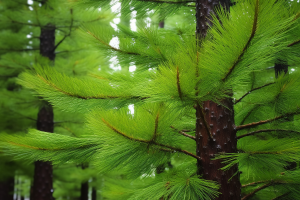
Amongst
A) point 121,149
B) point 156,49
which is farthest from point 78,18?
point 121,149

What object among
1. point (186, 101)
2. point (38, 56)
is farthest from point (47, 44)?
point (186, 101)

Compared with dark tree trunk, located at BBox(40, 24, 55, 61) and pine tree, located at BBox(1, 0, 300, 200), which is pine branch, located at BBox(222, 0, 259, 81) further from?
dark tree trunk, located at BBox(40, 24, 55, 61)

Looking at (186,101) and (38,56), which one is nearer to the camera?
(186,101)

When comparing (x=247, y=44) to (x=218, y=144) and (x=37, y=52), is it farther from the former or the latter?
(x=37, y=52)

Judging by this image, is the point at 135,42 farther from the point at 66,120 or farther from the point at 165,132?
the point at 66,120

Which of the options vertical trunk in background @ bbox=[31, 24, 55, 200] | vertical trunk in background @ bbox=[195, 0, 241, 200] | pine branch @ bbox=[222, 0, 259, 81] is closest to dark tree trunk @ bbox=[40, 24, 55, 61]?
vertical trunk in background @ bbox=[31, 24, 55, 200]

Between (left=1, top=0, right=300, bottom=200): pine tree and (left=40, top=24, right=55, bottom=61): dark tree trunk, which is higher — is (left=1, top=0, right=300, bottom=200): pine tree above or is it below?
below
